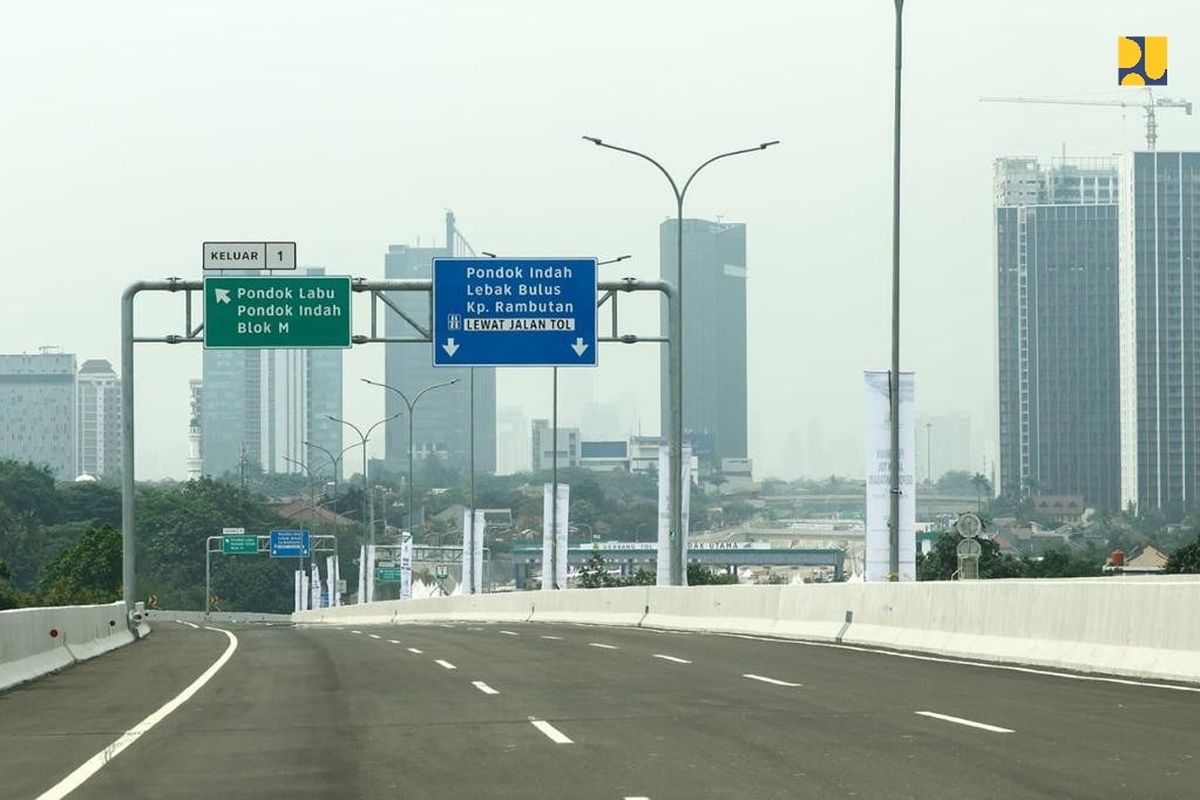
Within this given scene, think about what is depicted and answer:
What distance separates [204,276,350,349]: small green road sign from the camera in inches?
1518

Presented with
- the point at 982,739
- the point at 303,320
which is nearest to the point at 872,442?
the point at 303,320

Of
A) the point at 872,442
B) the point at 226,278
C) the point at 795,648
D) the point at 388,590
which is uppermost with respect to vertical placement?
the point at 226,278

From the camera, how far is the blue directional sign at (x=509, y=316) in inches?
1539

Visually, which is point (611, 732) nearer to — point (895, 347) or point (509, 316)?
point (895, 347)

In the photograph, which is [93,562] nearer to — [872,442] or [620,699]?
[872,442]

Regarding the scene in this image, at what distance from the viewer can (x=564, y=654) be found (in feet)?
88.3

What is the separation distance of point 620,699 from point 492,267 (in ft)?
72.2

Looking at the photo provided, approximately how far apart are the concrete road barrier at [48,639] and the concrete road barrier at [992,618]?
38.1 ft

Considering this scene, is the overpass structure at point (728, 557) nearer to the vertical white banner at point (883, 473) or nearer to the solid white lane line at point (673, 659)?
the vertical white banner at point (883, 473)

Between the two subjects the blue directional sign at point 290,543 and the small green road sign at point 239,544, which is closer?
the blue directional sign at point 290,543

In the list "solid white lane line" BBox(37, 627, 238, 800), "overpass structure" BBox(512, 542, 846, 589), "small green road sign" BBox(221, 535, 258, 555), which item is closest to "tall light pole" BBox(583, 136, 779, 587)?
"solid white lane line" BBox(37, 627, 238, 800)

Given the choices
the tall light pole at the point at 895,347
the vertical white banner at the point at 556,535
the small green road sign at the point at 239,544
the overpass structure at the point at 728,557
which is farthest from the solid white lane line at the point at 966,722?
the overpass structure at the point at 728,557

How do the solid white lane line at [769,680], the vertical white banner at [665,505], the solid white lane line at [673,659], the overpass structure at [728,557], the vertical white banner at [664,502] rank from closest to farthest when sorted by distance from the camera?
the solid white lane line at [769,680] < the solid white lane line at [673,659] < the vertical white banner at [665,505] < the vertical white banner at [664,502] < the overpass structure at [728,557]

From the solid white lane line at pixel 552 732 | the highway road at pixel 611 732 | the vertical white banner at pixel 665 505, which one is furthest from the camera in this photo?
the vertical white banner at pixel 665 505
